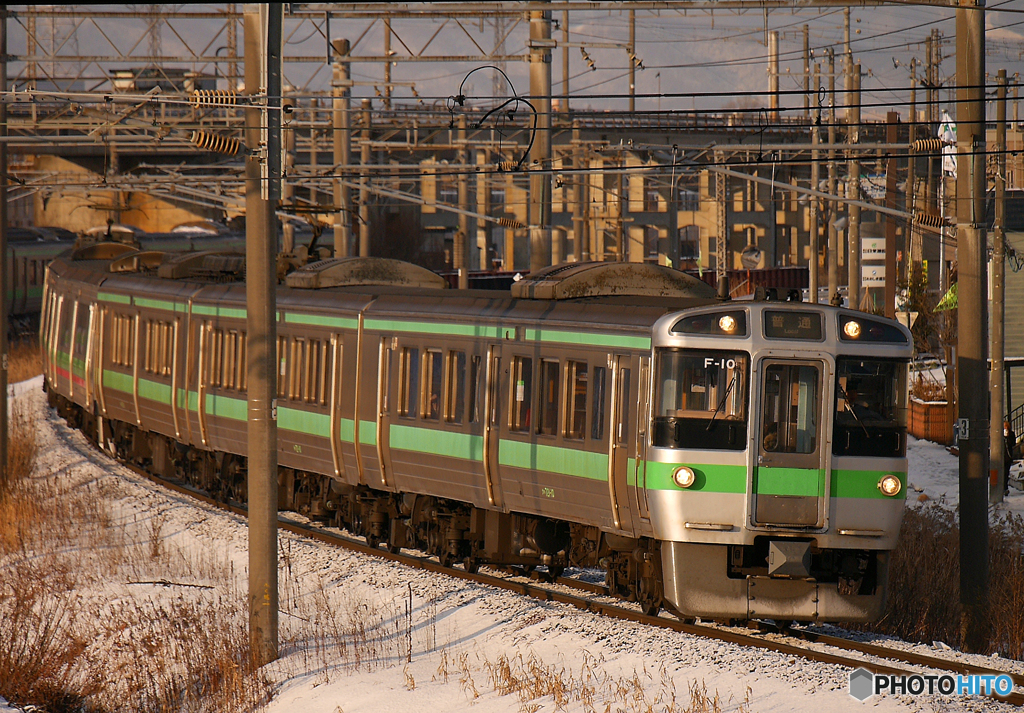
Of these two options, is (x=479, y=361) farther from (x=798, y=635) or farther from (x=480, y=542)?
(x=798, y=635)

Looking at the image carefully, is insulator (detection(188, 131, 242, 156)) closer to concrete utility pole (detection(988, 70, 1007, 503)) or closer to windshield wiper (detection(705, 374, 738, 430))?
windshield wiper (detection(705, 374, 738, 430))

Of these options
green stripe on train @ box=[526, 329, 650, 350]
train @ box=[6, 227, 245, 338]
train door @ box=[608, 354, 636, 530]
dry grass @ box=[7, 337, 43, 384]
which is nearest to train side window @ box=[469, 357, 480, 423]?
green stripe on train @ box=[526, 329, 650, 350]

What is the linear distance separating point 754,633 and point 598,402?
228 centimetres

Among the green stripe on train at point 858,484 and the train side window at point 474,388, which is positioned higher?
the train side window at point 474,388

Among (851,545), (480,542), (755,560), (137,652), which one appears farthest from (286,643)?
(851,545)

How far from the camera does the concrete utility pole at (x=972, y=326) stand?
12.6m

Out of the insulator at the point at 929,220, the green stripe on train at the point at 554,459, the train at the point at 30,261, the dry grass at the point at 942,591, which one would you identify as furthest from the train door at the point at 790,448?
the train at the point at 30,261

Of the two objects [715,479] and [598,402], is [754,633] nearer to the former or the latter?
[715,479]

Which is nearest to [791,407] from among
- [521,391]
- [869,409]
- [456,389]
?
[869,409]

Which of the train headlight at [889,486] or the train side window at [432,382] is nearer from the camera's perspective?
the train headlight at [889,486]

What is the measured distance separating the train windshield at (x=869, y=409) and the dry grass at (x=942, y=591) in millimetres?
2222

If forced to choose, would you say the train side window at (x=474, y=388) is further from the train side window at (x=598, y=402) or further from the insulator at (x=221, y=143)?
the insulator at (x=221, y=143)

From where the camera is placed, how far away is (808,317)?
10805 millimetres

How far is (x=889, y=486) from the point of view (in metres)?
10.9
